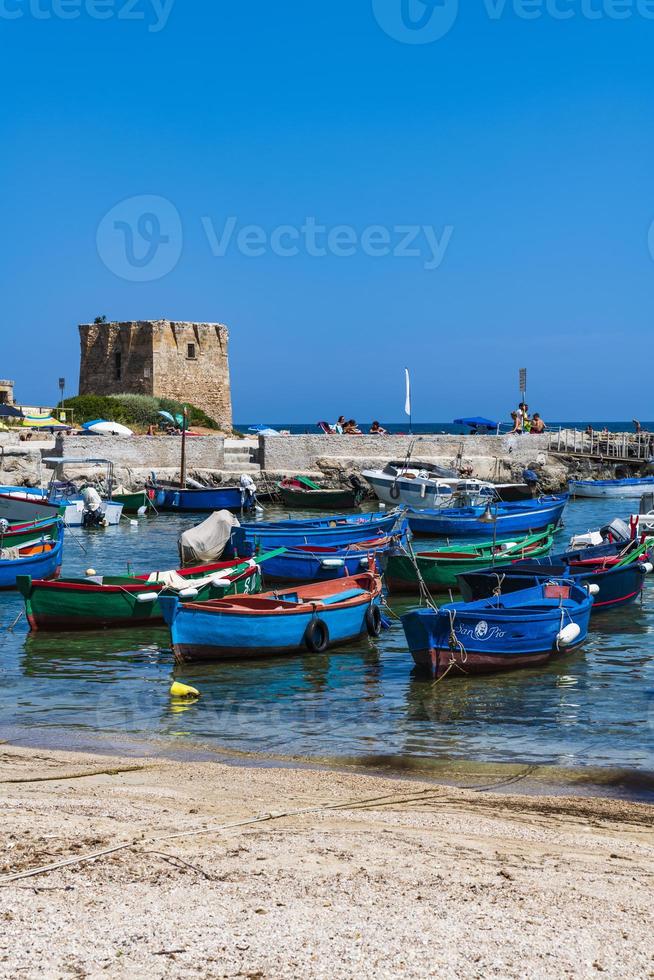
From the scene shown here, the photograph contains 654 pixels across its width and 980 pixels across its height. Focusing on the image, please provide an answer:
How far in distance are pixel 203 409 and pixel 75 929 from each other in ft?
169

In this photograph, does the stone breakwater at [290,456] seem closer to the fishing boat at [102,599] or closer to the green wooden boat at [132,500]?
the green wooden boat at [132,500]

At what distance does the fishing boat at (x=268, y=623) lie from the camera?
1308 centimetres

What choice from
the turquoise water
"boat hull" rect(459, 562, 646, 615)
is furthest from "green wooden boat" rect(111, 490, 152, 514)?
"boat hull" rect(459, 562, 646, 615)

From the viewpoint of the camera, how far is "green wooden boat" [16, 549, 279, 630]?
1523 centimetres

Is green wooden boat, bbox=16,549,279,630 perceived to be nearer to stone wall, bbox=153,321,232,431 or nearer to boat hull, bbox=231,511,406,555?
boat hull, bbox=231,511,406,555

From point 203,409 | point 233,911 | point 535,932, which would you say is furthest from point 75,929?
point 203,409

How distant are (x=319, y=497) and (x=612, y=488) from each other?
12218 mm

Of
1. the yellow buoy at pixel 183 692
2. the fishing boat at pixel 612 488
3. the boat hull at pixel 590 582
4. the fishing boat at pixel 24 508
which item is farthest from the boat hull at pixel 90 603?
the fishing boat at pixel 612 488

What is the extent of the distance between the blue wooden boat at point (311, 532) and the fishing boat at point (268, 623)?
5806mm

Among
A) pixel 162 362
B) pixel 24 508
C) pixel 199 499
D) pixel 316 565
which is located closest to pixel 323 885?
pixel 316 565

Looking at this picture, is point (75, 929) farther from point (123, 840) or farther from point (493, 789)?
point (493, 789)

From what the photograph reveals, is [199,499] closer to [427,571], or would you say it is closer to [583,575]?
[427,571]

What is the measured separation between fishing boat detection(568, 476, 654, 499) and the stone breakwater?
1979 millimetres

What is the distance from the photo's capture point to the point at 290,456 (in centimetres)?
4100
